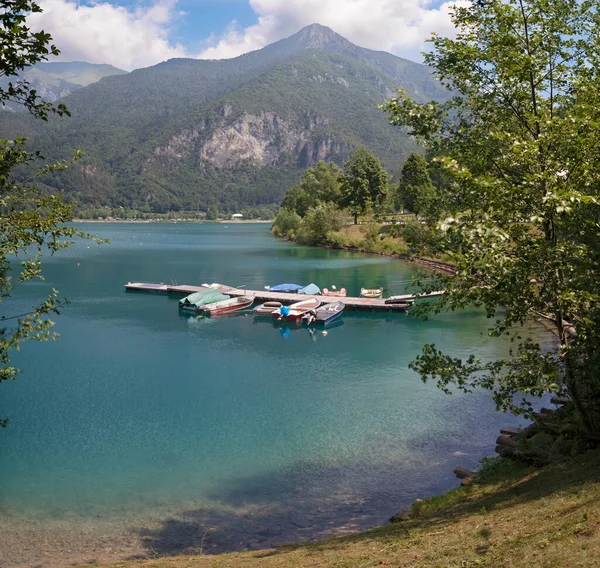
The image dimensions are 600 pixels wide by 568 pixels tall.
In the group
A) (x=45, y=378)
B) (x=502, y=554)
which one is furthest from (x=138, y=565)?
(x=45, y=378)

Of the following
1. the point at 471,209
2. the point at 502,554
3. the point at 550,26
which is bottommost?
the point at 502,554

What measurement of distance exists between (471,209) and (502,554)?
674cm

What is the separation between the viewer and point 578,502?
33.0 feet

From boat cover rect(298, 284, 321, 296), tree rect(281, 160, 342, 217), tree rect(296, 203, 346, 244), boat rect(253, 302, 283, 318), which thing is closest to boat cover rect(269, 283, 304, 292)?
boat cover rect(298, 284, 321, 296)

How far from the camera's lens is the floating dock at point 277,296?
50.3m

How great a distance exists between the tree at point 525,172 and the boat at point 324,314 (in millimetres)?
31036

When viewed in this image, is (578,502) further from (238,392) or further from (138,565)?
(238,392)

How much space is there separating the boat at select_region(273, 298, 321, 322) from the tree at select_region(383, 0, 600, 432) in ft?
106

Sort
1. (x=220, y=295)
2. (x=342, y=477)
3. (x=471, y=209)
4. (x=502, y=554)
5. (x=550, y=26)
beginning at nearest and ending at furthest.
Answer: (x=502, y=554) < (x=471, y=209) < (x=550, y=26) < (x=342, y=477) < (x=220, y=295)

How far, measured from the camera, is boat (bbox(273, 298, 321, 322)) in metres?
46.7

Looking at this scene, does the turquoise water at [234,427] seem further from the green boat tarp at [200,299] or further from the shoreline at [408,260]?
the shoreline at [408,260]

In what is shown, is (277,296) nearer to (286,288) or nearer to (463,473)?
(286,288)

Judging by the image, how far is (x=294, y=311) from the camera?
156ft

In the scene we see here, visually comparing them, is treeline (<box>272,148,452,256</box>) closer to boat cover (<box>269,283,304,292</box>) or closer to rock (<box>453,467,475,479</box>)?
boat cover (<box>269,283,304,292</box>)
